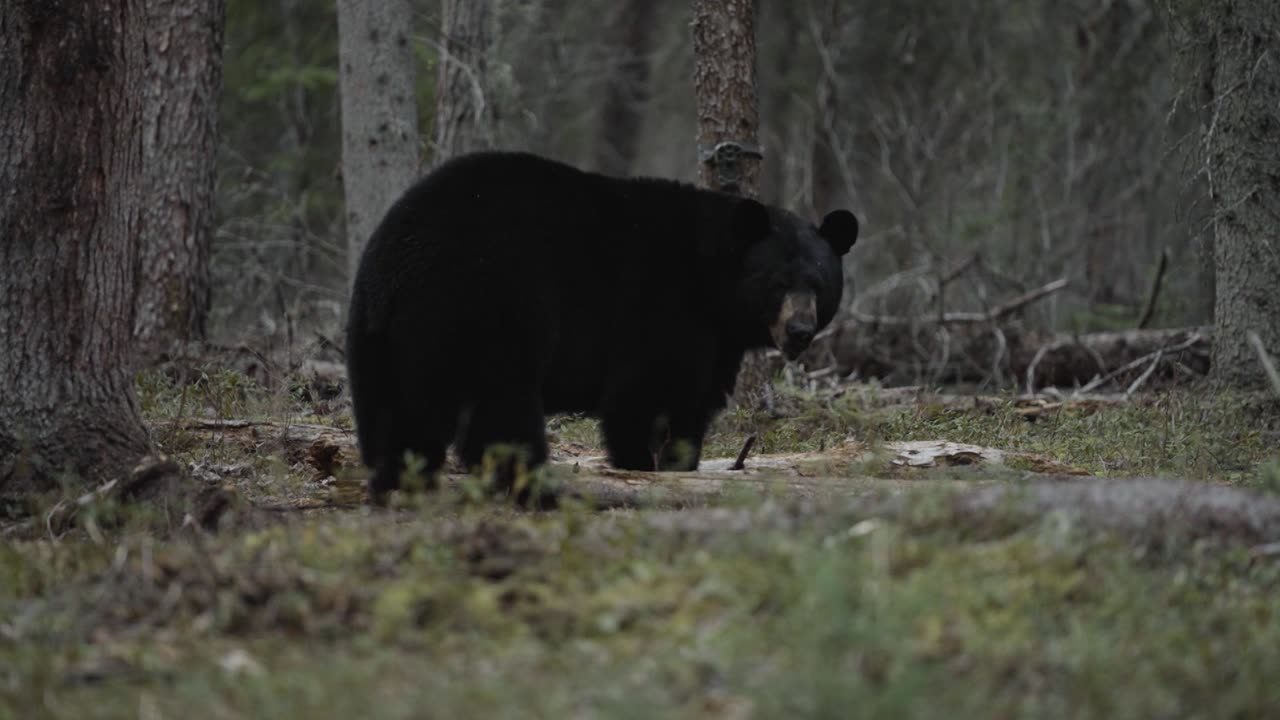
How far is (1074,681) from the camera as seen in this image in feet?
11.9

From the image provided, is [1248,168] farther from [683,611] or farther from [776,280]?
[683,611]

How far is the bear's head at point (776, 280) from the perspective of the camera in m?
7.98

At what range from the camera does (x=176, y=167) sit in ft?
39.1

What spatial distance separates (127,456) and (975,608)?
162 inches

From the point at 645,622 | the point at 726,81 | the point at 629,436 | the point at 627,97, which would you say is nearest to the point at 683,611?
the point at 645,622

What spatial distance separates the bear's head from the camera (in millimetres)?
7977

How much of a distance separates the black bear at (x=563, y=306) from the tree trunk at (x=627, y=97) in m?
19.2

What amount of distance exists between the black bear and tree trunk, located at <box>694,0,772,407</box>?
178 cm

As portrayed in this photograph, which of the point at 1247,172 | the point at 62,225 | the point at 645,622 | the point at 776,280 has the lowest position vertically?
the point at 645,622

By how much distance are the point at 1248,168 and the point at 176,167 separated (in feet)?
26.7

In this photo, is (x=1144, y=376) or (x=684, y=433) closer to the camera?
(x=684, y=433)

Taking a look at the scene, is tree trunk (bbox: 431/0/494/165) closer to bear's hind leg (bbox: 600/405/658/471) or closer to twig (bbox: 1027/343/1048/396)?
twig (bbox: 1027/343/1048/396)

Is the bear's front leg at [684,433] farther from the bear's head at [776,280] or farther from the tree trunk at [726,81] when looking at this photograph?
the tree trunk at [726,81]

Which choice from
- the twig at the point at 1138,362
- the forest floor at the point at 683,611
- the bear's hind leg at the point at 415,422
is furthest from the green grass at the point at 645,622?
the twig at the point at 1138,362
